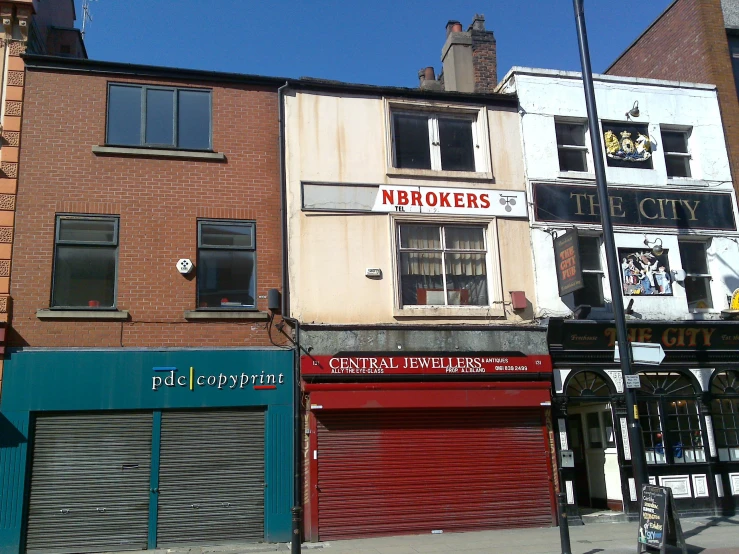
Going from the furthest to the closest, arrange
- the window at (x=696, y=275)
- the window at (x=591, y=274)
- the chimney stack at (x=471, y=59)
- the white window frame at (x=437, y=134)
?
1. the chimney stack at (x=471, y=59)
2. the window at (x=696, y=275)
3. the window at (x=591, y=274)
4. the white window frame at (x=437, y=134)

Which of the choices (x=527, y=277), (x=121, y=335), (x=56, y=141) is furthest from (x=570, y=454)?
(x=56, y=141)

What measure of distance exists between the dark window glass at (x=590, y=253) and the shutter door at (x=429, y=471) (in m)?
3.69

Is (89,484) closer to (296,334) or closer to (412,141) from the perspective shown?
(296,334)

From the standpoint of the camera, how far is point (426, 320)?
1382 cm

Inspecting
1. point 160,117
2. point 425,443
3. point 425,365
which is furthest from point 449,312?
point 160,117

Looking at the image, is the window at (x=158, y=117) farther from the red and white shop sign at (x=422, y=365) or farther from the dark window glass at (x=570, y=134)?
the dark window glass at (x=570, y=134)

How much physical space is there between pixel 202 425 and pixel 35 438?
285 centimetres

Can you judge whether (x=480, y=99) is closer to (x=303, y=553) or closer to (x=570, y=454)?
(x=570, y=454)

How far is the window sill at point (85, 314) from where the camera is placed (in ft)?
39.8

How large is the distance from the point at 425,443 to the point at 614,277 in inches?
189

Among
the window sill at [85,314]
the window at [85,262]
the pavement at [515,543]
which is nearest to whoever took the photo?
the pavement at [515,543]

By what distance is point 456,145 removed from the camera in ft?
50.2

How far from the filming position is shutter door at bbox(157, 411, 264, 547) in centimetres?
1200

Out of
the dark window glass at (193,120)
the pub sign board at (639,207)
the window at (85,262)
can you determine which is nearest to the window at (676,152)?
the pub sign board at (639,207)
